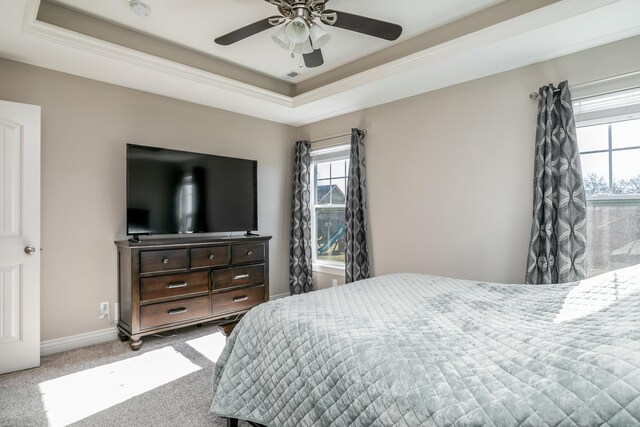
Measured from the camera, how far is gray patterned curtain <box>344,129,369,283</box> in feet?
13.0

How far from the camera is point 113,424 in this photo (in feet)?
6.45

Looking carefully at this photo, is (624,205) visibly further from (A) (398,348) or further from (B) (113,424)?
(B) (113,424)

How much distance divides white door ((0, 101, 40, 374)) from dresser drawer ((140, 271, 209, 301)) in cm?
77

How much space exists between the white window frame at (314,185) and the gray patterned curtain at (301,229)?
0.12 meters

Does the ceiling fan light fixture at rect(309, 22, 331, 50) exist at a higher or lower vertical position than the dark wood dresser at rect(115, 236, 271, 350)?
higher

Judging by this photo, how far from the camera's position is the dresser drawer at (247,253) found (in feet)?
12.1

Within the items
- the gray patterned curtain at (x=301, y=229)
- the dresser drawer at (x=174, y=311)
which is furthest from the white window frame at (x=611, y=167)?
the dresser drawer at (x=174, y=311)

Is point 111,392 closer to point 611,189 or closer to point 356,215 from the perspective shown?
point 356,215

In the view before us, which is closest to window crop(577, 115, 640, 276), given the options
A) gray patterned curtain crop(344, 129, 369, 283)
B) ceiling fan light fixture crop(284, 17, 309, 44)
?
gray patterned curtain crop(344, 129, 369, 283)

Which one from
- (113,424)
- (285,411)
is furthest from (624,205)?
(113,424)

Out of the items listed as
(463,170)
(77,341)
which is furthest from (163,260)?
(463,170)

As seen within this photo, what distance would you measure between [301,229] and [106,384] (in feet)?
8.78

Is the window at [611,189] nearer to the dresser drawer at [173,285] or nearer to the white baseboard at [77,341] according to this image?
the dresser drawer at [173,285]

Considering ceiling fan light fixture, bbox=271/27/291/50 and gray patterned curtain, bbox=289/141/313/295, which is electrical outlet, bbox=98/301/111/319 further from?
ceiling fan light fixture, bbox=271/27/291/50
